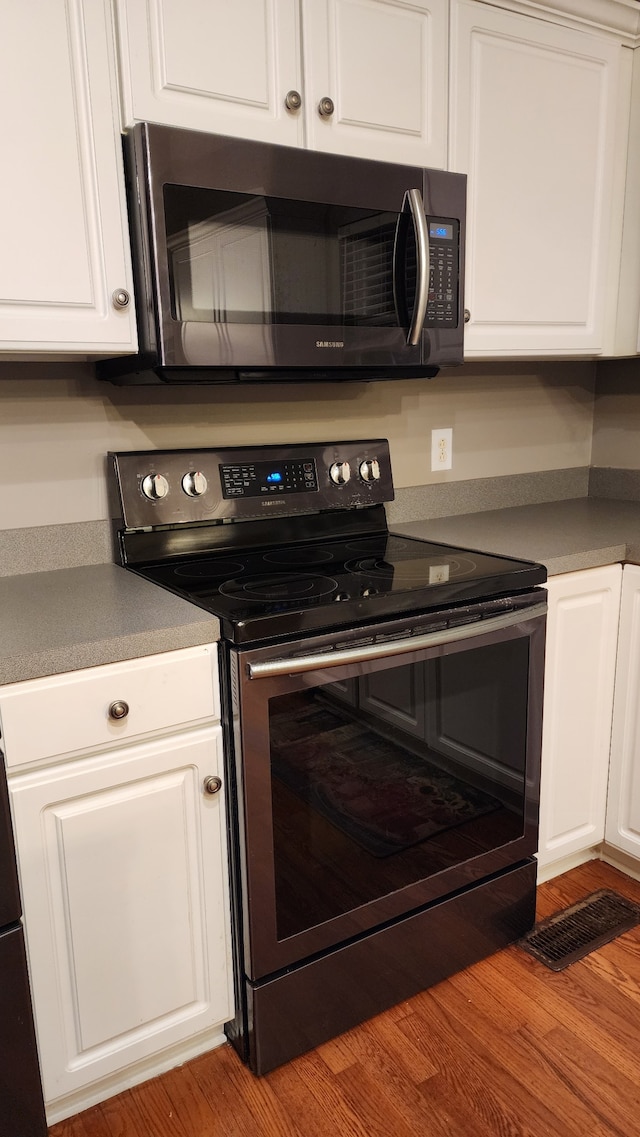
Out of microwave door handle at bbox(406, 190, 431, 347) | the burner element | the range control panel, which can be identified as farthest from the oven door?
microwave door handle at bbox(406, 190, 431, 347)

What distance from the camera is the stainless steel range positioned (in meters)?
1.34

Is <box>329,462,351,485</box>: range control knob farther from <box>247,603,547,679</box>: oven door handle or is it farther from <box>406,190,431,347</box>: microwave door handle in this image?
<box>247,603,547,679</box>: oven door handle

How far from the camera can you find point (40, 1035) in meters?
1.26

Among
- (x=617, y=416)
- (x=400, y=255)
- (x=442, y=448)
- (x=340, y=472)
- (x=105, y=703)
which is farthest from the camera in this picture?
(x=617, y=416)

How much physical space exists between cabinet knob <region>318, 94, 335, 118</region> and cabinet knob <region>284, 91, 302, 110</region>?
0.16ft

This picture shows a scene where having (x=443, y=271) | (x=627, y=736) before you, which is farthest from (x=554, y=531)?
(x=443, y=271)

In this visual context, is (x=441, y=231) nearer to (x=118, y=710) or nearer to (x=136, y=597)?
(x=136, y=597)

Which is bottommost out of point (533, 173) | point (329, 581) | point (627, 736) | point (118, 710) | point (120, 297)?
point (627, 736)

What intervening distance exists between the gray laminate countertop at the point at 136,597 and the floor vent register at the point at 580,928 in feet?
2.73

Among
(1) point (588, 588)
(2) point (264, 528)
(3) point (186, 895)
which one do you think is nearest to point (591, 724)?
(1) point (588, 588)

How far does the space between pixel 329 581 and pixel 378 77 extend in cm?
102

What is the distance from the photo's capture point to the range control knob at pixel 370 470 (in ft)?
6.38

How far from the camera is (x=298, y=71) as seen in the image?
1489mm

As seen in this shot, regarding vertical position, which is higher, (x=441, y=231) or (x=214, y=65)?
(x=214, y=65)
